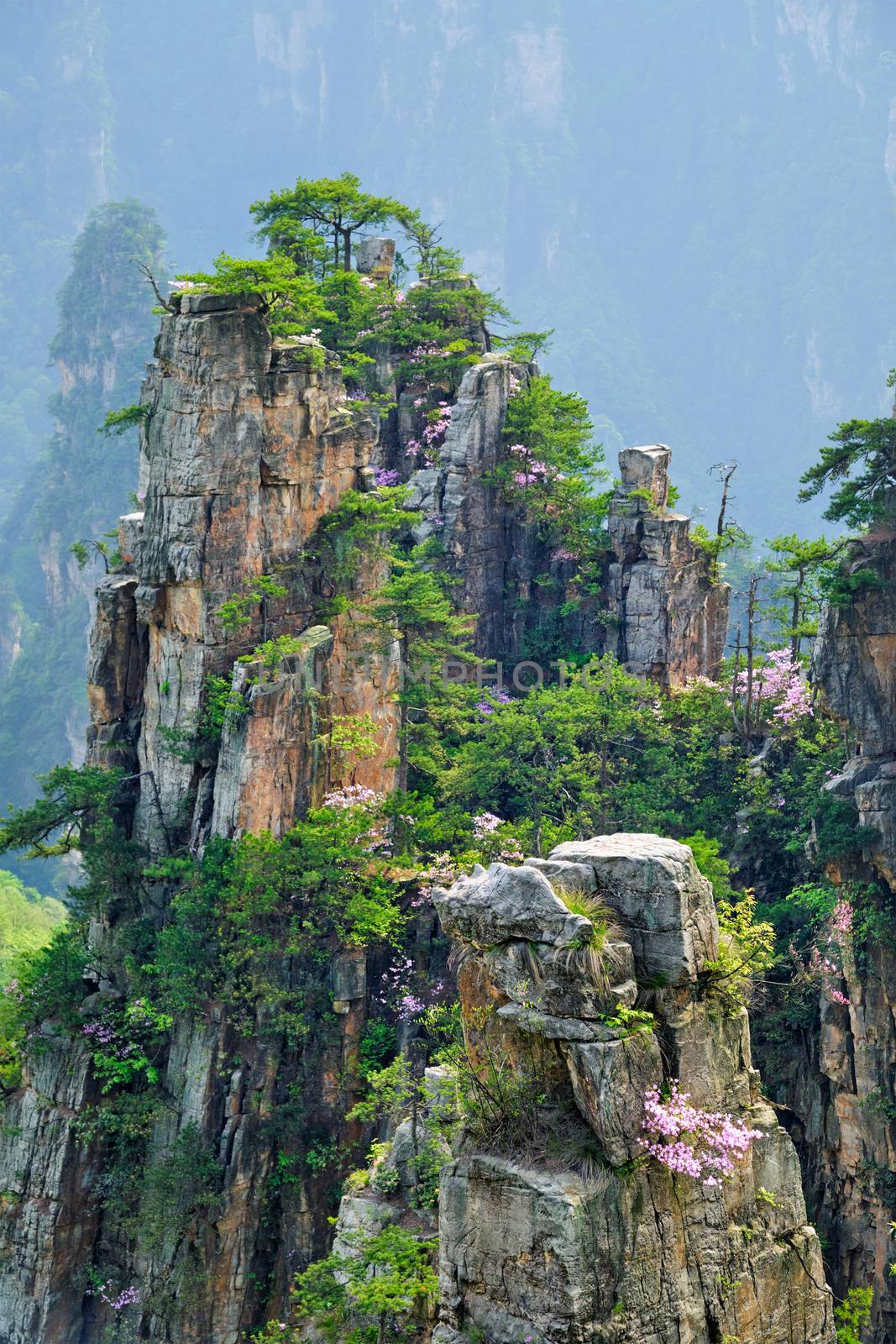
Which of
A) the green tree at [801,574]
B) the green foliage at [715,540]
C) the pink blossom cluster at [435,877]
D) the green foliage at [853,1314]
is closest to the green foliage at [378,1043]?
the pink blossom cluster at [435,877]

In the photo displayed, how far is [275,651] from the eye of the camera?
3066cm

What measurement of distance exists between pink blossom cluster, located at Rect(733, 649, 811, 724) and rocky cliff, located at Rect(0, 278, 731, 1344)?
7.18 m

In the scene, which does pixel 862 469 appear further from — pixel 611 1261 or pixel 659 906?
pixel 611 1261

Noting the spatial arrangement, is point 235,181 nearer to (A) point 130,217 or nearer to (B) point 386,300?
(A) point 130,217

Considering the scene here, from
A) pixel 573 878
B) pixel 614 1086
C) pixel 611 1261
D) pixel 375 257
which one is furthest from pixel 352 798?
pixel 375 257

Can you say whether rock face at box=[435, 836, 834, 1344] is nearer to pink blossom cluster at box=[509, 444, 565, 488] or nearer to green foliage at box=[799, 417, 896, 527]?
green foliage at box=[799, 417, 896, 527]

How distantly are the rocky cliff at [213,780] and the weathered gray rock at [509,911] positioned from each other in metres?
12.2

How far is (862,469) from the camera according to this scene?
29.4m

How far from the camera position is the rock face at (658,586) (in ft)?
120

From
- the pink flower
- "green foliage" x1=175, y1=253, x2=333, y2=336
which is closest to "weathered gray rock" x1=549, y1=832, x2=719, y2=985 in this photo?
the pink flower

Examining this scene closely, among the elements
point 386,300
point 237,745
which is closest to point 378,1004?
point 237,745

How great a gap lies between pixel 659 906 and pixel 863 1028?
11794 mm

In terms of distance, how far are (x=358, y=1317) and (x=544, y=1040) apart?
643 cm

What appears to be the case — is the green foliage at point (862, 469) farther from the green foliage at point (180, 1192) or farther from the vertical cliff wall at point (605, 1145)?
the green foliage at point (180, 1192)
